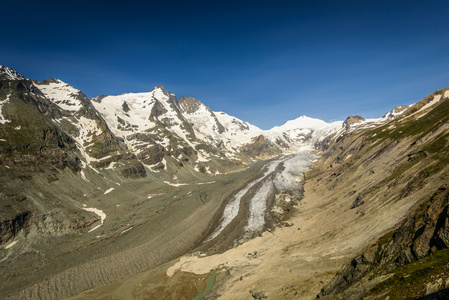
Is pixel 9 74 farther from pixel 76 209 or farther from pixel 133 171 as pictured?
pixel 76 209

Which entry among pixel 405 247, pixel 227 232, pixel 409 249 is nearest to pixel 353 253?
pixel 405 247

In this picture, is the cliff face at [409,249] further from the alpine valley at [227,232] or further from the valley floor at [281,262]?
the valley floor at [281,262]

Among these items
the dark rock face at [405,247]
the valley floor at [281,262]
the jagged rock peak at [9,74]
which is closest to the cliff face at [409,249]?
the dark rock face at [405,247]

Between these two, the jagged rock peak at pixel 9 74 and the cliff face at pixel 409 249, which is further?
the jagged rock peak at pixel 9 74

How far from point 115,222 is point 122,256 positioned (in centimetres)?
2929

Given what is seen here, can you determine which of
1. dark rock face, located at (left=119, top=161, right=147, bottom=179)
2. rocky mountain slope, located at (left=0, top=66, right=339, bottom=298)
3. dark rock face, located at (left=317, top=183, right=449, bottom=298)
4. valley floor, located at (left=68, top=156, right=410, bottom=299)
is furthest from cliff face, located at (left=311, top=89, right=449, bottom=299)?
dark rock face, located at (left=119, top=161, right=147, bottom=179)

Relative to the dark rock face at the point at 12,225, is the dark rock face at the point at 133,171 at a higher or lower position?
higher

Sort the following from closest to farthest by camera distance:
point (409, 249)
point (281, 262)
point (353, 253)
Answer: point (409, 249)
point (353, 253)
point (281, 262)

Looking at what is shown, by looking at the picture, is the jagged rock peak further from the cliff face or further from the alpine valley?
the cliff face

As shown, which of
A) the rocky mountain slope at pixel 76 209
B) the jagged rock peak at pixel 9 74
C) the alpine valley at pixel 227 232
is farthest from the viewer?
the jagged rock peak at pixel 9 74

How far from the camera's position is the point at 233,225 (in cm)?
7000

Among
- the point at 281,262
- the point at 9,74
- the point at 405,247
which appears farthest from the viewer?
the point at 9,74

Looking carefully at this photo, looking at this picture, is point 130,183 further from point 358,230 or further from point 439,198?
point 439,198

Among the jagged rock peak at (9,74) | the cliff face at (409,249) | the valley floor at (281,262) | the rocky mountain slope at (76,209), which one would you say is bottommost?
the valley floor at (281,262)
